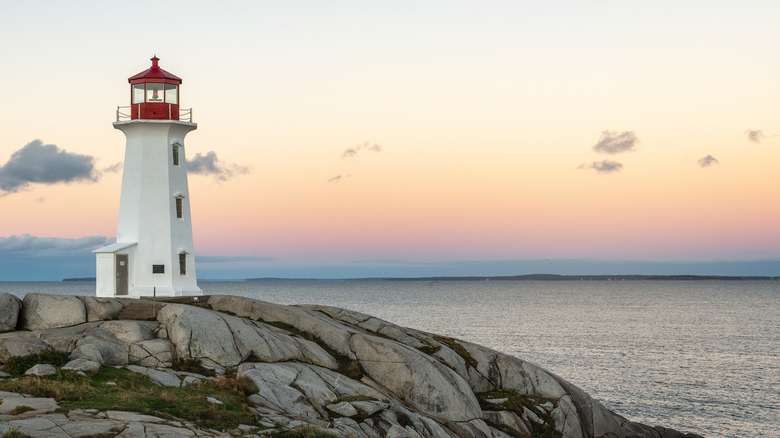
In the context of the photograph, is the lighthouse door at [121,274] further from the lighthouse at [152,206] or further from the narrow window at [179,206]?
the narrow window at [179,206]

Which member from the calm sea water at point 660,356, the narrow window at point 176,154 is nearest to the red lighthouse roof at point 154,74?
the narrow window at point 176,154

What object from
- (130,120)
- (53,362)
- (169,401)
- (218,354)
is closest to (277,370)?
(218,354)

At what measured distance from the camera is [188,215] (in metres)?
42.7

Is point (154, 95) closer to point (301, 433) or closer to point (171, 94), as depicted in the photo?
point (171, 94)

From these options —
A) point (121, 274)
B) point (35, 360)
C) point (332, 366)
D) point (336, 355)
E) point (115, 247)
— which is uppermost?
point (115, 247)

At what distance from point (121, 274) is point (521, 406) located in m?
24.0

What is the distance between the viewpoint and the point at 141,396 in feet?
65.7

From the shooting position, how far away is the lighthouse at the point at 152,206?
4059 centimetres

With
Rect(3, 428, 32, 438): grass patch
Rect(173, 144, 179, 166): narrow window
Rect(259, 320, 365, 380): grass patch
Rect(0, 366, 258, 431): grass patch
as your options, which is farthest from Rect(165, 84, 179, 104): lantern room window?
Rect(3, 428, 32, 438): grass patch

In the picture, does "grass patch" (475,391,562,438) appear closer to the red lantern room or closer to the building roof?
the building roof

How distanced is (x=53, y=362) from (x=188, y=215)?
2043 centimetres

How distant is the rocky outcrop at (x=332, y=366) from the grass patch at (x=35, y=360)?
0.28 m

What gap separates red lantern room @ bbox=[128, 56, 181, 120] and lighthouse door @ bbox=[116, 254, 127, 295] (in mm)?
8489

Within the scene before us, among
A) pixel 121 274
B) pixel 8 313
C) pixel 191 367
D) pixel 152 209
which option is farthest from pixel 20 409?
pixel 152 209
